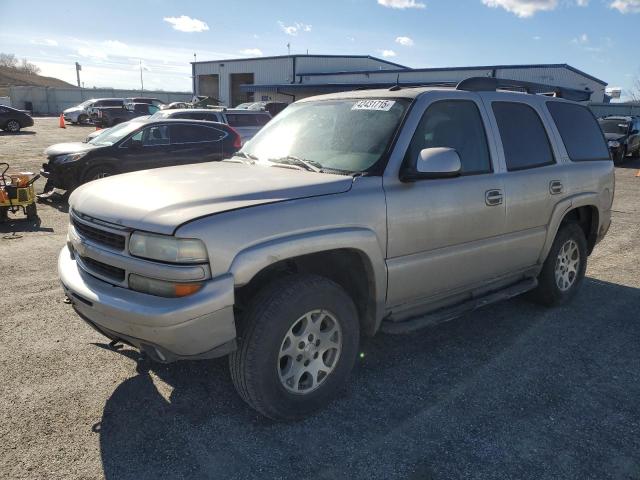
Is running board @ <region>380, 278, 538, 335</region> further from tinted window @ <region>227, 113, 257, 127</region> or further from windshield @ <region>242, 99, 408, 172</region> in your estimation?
tinted window @ <region>227, 113, 257, 127</region>

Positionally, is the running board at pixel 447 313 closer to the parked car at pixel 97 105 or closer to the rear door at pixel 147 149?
the rear door at pixel 147 149

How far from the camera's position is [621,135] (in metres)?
20.4

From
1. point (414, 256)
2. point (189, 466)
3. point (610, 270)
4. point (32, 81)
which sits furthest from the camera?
point (32, 81)

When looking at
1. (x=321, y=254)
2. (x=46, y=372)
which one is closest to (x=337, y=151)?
(x=321, y=254)

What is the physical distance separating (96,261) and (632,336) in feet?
14.1

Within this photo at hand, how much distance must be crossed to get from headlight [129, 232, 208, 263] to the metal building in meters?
26.1

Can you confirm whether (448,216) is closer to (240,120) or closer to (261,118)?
(240,120)

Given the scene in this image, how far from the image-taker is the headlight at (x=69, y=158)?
9.75 metres

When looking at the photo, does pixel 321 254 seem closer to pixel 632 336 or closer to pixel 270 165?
pixel 270 165

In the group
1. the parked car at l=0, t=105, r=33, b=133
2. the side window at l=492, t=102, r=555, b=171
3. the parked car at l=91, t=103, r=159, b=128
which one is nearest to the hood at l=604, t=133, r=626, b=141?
the side window at l=492, t=102, r=555, b=171

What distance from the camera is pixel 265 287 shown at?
9.66 ft

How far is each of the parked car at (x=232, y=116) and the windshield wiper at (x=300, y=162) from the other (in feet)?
32.2

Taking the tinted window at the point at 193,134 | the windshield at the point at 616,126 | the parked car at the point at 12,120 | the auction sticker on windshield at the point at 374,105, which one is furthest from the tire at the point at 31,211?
the parked car at the point at 12,120

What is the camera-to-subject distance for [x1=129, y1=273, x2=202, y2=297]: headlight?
2586mm
